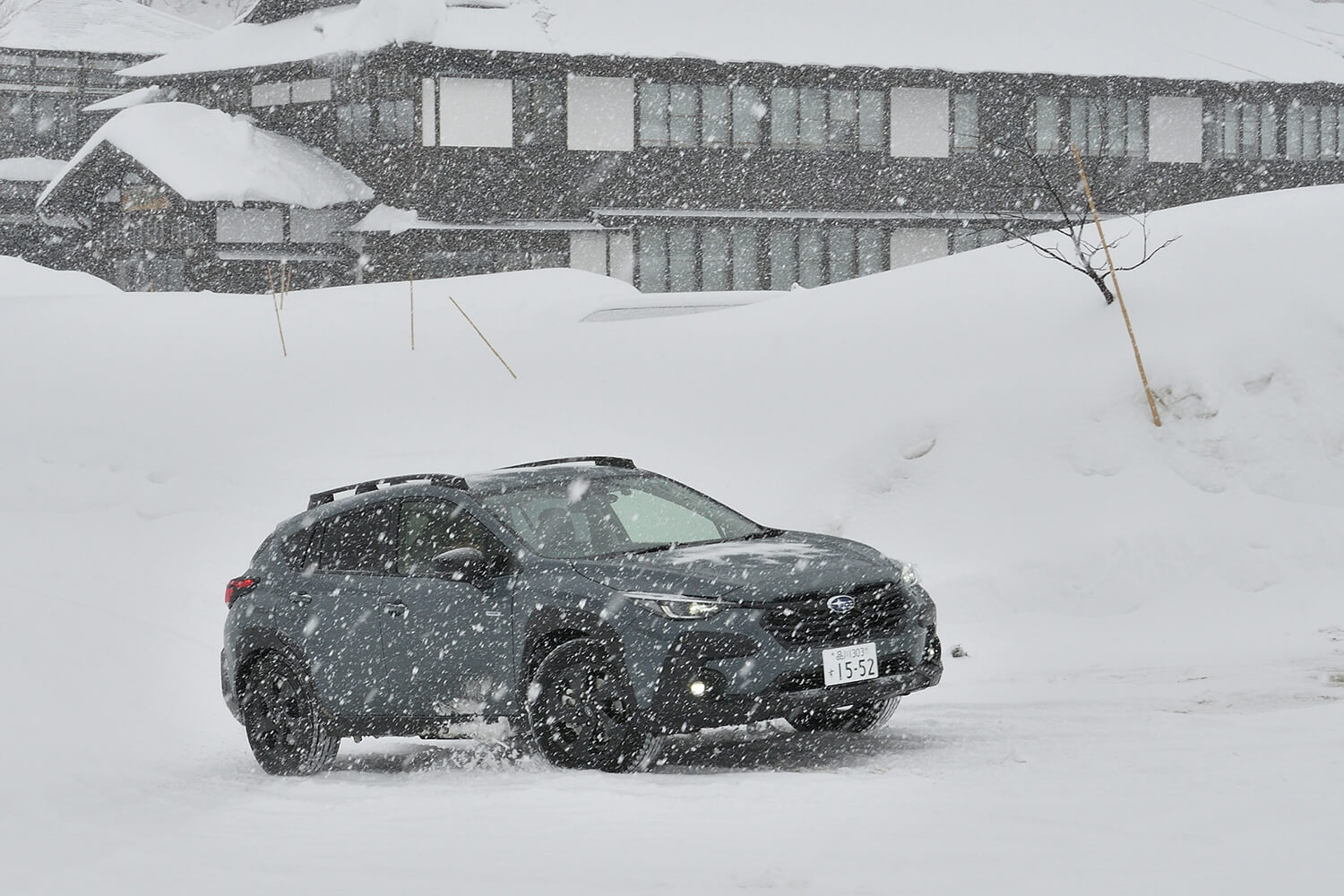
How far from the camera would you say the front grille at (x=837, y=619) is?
765 centimetres

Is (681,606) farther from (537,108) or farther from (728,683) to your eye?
(537,108)

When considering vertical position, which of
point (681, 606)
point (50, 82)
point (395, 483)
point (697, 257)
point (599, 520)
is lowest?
point (681, 606)

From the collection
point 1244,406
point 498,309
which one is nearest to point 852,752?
point 1244,406

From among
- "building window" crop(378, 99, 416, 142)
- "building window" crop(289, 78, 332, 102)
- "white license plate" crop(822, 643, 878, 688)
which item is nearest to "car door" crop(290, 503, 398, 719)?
"white license plate" crop(822, 643, 878, 688)

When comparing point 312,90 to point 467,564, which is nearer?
point 467,564

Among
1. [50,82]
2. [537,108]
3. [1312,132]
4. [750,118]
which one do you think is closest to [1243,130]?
[1312,132]

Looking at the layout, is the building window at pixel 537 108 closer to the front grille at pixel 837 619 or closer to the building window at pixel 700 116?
the building window at pixel 700 116

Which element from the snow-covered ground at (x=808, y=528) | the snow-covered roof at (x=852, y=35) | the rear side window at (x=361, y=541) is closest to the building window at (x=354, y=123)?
the snow-covered roof at (x=852, y=35)

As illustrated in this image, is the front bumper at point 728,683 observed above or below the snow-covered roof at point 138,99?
below

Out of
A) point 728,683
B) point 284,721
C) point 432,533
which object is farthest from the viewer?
point 284,721

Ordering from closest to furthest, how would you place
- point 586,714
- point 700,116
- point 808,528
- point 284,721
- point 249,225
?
point 586,714, point 284,721, point 808,528, point 700,116, point 249,225

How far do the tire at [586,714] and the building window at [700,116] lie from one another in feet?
99.1

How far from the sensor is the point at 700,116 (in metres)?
37.5

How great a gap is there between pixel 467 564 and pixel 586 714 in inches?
39.4
